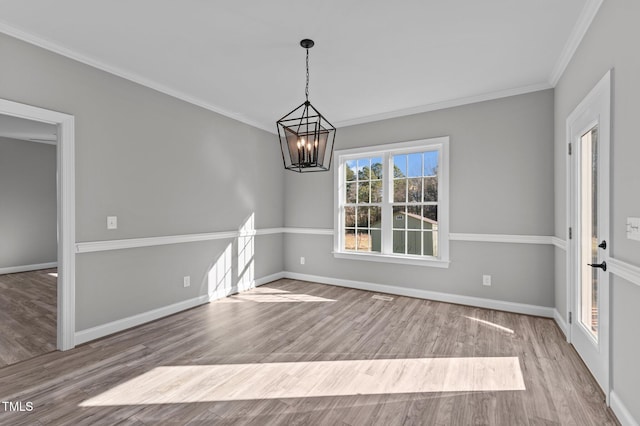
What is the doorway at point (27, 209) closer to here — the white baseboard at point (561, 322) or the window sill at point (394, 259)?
the window sill at point (394, 259)

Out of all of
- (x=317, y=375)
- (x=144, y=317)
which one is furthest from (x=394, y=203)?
(x=144, y=317)

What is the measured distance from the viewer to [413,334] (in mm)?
3127

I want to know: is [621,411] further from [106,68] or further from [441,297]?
[106,68]

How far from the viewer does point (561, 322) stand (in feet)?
10.4

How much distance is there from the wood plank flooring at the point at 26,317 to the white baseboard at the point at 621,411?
427 cm

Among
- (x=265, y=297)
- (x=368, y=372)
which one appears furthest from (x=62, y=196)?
(x=368, y=372)

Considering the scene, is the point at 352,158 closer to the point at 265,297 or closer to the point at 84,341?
the point at 265,297

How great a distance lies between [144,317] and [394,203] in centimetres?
356

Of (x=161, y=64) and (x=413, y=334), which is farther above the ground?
(x=161, y=64)

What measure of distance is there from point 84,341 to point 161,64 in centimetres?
278

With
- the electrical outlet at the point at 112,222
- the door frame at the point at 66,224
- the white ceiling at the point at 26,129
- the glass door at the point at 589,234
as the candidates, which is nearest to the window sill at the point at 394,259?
the glass door at the point at 589,234

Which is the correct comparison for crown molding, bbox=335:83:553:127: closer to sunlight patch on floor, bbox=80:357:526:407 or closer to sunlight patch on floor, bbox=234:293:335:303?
sunlight patch on floor, bbox=234:293:335:303

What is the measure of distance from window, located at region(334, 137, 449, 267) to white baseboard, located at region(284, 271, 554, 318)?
1.36ft

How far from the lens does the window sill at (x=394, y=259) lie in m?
4.20
